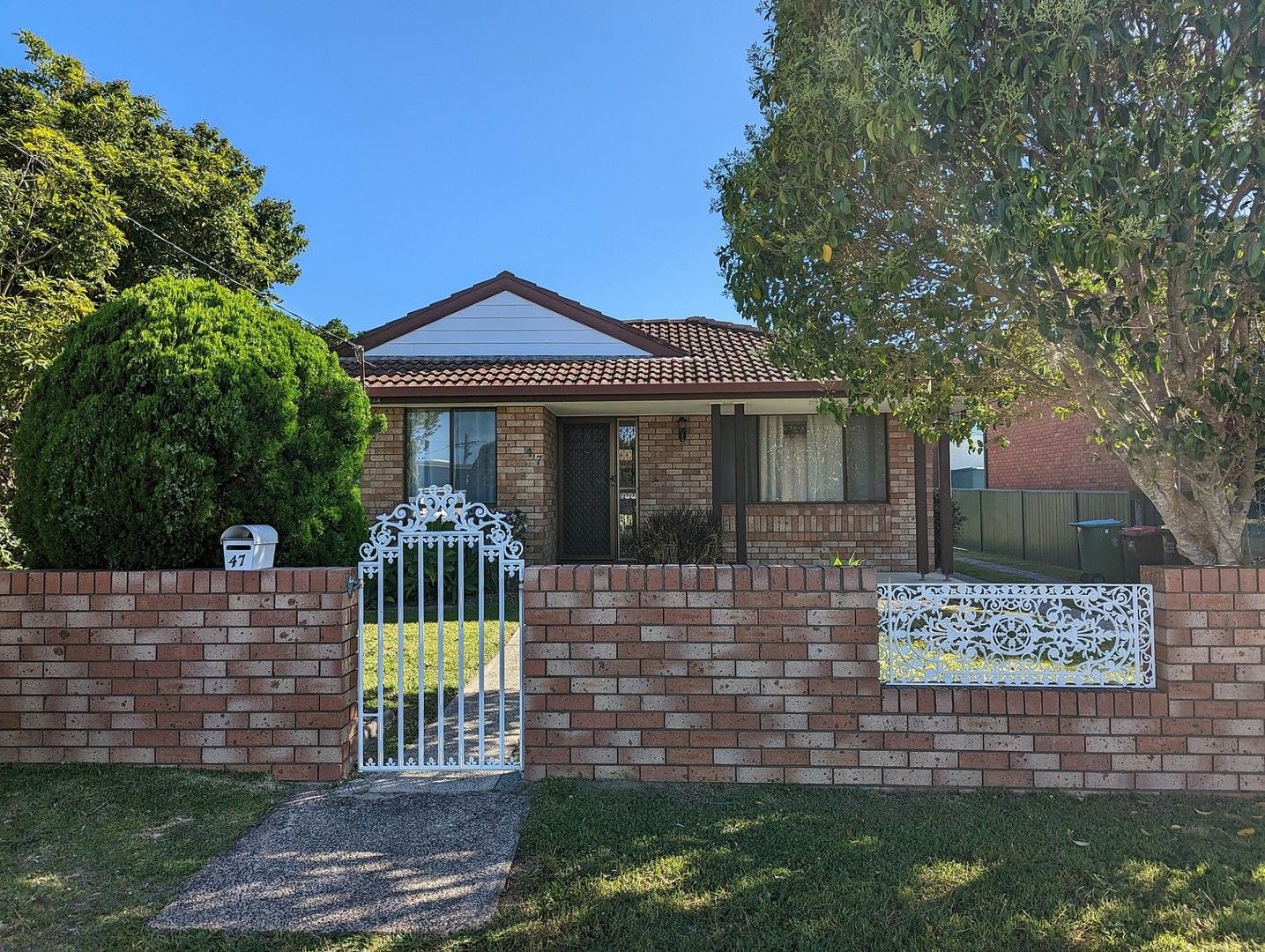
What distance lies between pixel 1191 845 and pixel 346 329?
784 inches

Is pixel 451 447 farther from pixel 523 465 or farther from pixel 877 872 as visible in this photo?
pixel 877 872

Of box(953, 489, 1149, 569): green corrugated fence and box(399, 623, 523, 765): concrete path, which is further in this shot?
box(953, 489, 1149, 569): green corrugated fence

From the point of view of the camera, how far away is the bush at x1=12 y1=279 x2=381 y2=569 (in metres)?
3.57

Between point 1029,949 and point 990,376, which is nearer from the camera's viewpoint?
point 1029,949

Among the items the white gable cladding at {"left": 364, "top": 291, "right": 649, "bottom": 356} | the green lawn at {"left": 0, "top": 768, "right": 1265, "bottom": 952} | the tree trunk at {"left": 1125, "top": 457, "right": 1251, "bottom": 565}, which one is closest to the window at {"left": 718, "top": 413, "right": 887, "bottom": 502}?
the white gable cladding at {"left": 364, "top": 291, "right": 649, "bottom": 356}

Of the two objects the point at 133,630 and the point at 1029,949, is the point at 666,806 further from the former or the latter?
the point at 133,630

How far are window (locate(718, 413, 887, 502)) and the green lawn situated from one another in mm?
8135

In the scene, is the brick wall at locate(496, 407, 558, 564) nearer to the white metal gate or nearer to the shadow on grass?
the white metal gate

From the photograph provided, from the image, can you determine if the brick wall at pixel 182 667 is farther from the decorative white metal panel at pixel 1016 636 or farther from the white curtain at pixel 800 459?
the white curtain at pixel 800 459

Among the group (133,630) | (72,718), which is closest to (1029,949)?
(133,630)

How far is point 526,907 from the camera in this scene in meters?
2.38

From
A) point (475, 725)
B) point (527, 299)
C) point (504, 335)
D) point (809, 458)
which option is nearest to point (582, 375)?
point (504, 335)

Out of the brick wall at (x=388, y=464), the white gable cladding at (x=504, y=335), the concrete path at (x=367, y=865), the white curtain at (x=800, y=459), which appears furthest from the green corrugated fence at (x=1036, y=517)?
the concrete path at (x=367, y=865)

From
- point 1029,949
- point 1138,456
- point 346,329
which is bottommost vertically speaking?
point 1029,949
